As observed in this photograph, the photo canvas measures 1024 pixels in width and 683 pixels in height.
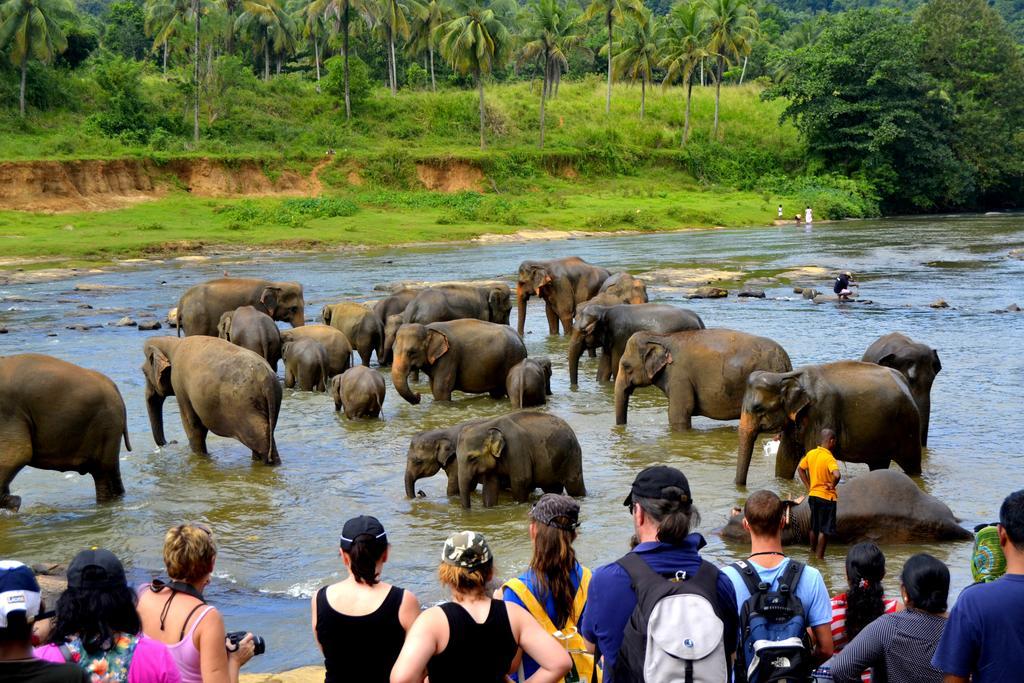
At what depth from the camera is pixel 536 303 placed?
26.5 m

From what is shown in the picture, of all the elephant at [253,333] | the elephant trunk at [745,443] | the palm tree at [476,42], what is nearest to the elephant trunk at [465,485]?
the elephant trunk at [745,443]

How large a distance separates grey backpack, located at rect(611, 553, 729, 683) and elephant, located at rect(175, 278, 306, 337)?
52.6 feet

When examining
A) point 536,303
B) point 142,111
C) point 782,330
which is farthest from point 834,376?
point 142,111

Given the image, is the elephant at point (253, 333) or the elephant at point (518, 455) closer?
the elephant at point (518, 455)

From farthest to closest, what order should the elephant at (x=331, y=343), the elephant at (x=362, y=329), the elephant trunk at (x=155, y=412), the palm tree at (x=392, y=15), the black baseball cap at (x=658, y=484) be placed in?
the palm tree at (x=392, y=15), the elephant at (x=362, y=329), the elephant at (x=331, y=343), the elephant trunk at (x=155, y=412), the black baseball cap at (x=658, y=484)

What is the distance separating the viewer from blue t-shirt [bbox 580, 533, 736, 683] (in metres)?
3.94

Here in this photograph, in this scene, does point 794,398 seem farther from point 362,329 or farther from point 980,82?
point 980,82

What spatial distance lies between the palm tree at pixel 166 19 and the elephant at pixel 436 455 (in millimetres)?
48688

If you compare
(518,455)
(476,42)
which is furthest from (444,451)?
(476,42)

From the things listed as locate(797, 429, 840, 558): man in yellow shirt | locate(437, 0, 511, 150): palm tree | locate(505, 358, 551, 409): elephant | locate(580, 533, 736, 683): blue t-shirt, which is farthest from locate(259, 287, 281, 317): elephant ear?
locate(437, 0, 511, 150): palm tree

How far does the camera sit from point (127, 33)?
238ft

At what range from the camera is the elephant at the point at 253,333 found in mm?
15945

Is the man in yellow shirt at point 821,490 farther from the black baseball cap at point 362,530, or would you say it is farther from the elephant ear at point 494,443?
the black baseball cap at point 362,530

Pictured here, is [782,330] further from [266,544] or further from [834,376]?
[266,544]
